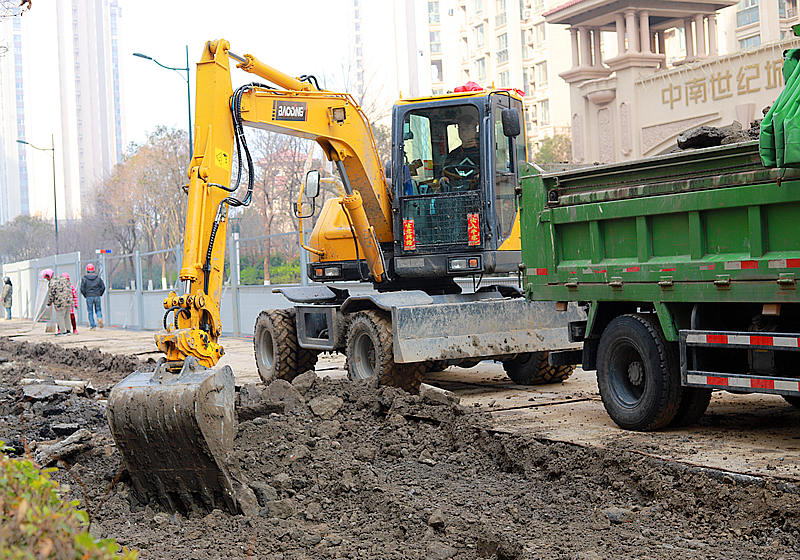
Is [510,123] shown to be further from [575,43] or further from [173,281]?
[575,43]

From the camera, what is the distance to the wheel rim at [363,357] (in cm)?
1081

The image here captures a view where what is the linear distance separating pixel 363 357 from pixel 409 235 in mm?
1553

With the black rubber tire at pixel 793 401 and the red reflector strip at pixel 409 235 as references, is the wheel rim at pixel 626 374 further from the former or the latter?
the red reflector strip at pixel 409 235

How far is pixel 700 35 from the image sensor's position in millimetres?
39844

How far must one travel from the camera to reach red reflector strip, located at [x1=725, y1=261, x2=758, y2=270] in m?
6.81

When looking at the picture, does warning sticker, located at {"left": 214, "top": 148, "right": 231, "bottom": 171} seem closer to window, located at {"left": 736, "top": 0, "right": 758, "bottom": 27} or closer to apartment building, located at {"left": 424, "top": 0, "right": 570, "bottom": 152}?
window, located at {"left": 736, "top": 0, "right": 758, "bottom": 27}

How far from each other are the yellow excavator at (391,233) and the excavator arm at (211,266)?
2cm

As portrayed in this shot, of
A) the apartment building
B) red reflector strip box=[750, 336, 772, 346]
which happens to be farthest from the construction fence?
the apartment building

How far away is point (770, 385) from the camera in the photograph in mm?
6832

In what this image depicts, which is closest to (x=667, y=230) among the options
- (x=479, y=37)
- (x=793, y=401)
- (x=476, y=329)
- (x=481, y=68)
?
(x=793, y=401)

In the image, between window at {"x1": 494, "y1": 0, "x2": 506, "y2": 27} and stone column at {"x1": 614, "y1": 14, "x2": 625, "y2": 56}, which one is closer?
stone column at {"x1": 614, "y1": 14, "x2": 625, "y2": 56}

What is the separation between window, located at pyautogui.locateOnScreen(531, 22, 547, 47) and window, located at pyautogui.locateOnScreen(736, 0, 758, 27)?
21.6 meters

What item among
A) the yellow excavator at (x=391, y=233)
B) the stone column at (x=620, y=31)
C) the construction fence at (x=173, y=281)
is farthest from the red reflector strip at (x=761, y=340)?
the stone column at (x=620, y=31)

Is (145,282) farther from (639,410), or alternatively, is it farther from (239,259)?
(639,410)
